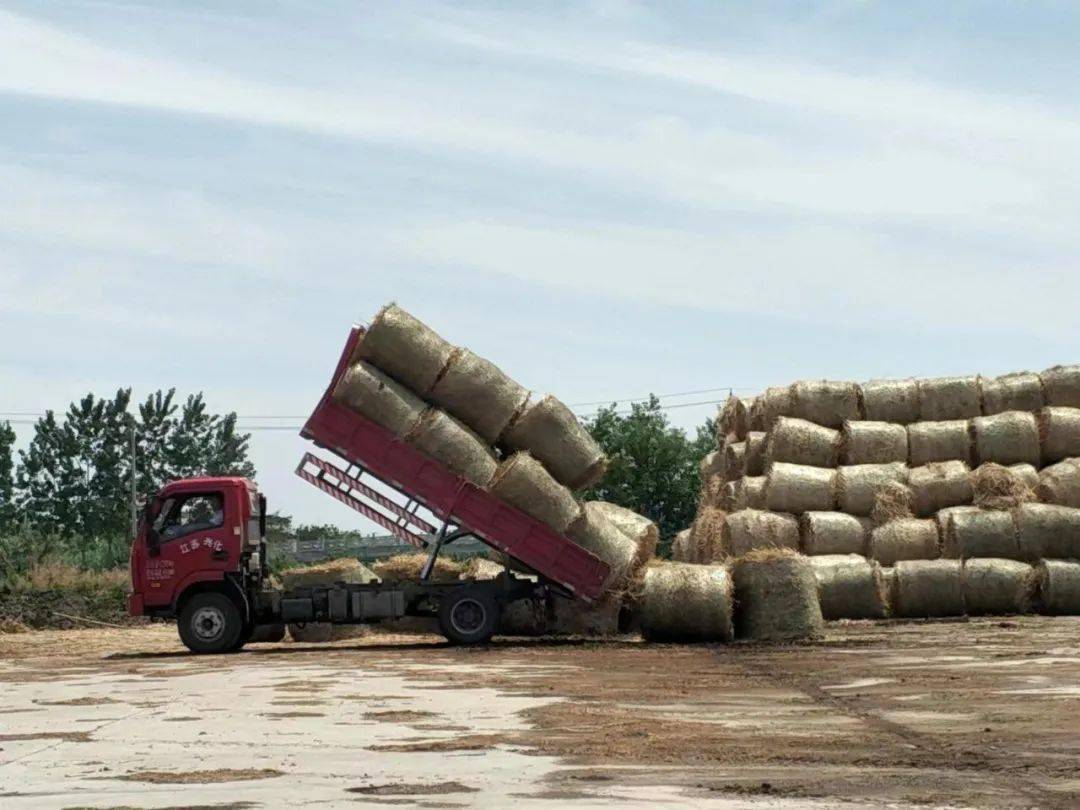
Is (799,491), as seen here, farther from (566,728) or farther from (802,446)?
(566,728)

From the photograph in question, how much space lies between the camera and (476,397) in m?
25.3

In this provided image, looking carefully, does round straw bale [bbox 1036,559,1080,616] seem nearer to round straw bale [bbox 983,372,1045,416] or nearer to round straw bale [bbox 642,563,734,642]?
round straw bale [bbox 983,372,1045,416]

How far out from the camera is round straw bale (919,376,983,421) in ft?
100

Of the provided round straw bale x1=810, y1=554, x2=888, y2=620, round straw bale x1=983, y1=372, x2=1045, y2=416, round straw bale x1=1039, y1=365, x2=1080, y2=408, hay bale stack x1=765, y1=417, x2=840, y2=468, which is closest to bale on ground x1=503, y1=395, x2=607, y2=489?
round straw bale x1=810, y1=554, x2=888, y2=620

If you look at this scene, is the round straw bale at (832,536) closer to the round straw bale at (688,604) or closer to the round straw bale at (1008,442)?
the round straw bale at (1008,442)

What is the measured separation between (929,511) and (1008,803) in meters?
20.0

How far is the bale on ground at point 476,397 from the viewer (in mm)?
25250

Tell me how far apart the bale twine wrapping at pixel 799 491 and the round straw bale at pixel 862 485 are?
0.53 ft

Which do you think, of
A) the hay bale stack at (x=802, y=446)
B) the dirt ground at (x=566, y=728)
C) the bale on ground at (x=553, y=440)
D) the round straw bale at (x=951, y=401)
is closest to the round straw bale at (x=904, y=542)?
the hay bale stack at (x=802, y=446)

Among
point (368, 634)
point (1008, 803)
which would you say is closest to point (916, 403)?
point (368, 634)

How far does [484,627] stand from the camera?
1044 inches

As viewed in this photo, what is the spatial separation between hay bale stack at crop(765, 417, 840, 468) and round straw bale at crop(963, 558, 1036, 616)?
316 centimetres

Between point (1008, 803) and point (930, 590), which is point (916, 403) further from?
point (1008, 803)

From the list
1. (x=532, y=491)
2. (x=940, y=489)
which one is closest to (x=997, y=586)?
(x=940, y=489)
